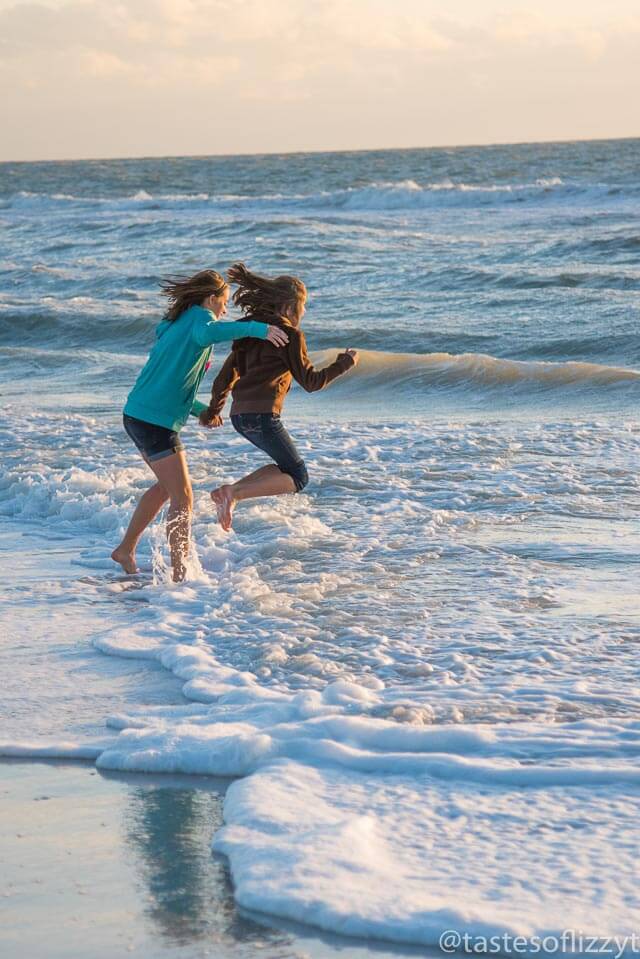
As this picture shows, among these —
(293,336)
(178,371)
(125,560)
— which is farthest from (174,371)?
(125,560)

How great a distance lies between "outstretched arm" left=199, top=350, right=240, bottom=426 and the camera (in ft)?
21.7

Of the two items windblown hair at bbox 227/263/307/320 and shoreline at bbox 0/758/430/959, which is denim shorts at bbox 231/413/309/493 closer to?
windblown hair at bbox 227/263/307/320

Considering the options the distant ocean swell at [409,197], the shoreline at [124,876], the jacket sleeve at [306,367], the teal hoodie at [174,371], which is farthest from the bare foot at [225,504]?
the distant ocean swell at [409,197]

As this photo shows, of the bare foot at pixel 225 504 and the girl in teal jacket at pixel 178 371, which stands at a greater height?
the girl in teal jacket at pixel 178 371

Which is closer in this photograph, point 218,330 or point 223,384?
point 218,330

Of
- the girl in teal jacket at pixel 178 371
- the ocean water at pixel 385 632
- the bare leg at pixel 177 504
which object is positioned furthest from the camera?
the bare leg at pixel 177 504

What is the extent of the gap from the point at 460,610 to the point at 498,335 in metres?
11.7

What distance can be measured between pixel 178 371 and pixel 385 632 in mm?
1641

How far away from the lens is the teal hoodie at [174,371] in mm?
6195

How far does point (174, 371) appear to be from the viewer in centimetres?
626

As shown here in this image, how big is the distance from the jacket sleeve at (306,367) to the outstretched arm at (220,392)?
339 millimetres

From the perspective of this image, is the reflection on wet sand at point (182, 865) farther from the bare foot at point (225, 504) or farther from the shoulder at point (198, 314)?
the bare foot at point (225, 504)

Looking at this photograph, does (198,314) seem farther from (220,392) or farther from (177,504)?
(177,504)

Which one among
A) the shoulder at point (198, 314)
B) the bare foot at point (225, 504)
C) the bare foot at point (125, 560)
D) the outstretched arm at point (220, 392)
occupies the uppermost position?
the shoulder at point (198, 314)
